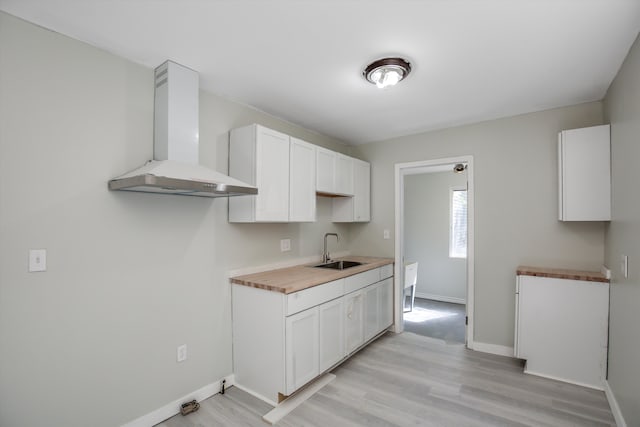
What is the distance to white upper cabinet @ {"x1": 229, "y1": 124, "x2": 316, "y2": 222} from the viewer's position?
2.51 metres

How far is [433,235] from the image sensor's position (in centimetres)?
559

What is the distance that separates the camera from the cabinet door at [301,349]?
2293mm

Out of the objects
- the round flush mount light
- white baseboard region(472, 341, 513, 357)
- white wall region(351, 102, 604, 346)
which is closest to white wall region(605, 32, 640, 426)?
white wall region(351, 102, 604, 346)

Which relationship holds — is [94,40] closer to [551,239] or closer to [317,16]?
[317,16]

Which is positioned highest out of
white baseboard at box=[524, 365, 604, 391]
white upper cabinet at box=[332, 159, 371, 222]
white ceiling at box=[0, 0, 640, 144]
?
white ceiling at box=[0, 0, 640, 144]

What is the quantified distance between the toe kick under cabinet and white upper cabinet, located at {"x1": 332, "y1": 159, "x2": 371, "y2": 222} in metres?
0.97

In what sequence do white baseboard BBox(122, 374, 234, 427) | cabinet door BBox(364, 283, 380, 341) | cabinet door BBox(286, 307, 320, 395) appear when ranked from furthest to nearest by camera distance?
cabinet door BBox(364, 283, 380, 341), cabinet door BBox(286, 307, 320, 395), white baseboard BBox(122, 374, 234, 427)

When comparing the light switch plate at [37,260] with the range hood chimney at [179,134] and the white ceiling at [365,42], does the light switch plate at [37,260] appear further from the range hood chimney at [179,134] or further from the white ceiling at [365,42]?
the white ceiling at [365,42]

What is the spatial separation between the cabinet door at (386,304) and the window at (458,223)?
2.15m

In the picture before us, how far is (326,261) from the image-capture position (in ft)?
11.9

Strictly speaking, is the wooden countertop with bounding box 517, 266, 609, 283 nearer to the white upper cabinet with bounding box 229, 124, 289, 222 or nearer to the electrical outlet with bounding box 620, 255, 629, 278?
the electrical outlet with bounding box 620, 255, 629, 278

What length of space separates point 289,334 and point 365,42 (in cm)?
205

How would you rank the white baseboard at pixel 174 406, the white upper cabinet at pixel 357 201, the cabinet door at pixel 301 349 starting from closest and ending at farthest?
the white baseboard at pixel 174 406
the cabinet door at pixel 301 349
the white upper cabinet at pixel 357 201

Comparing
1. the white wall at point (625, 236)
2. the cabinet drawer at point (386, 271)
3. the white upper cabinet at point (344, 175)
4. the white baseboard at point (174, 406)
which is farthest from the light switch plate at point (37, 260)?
the white wall at point (625, 236)
